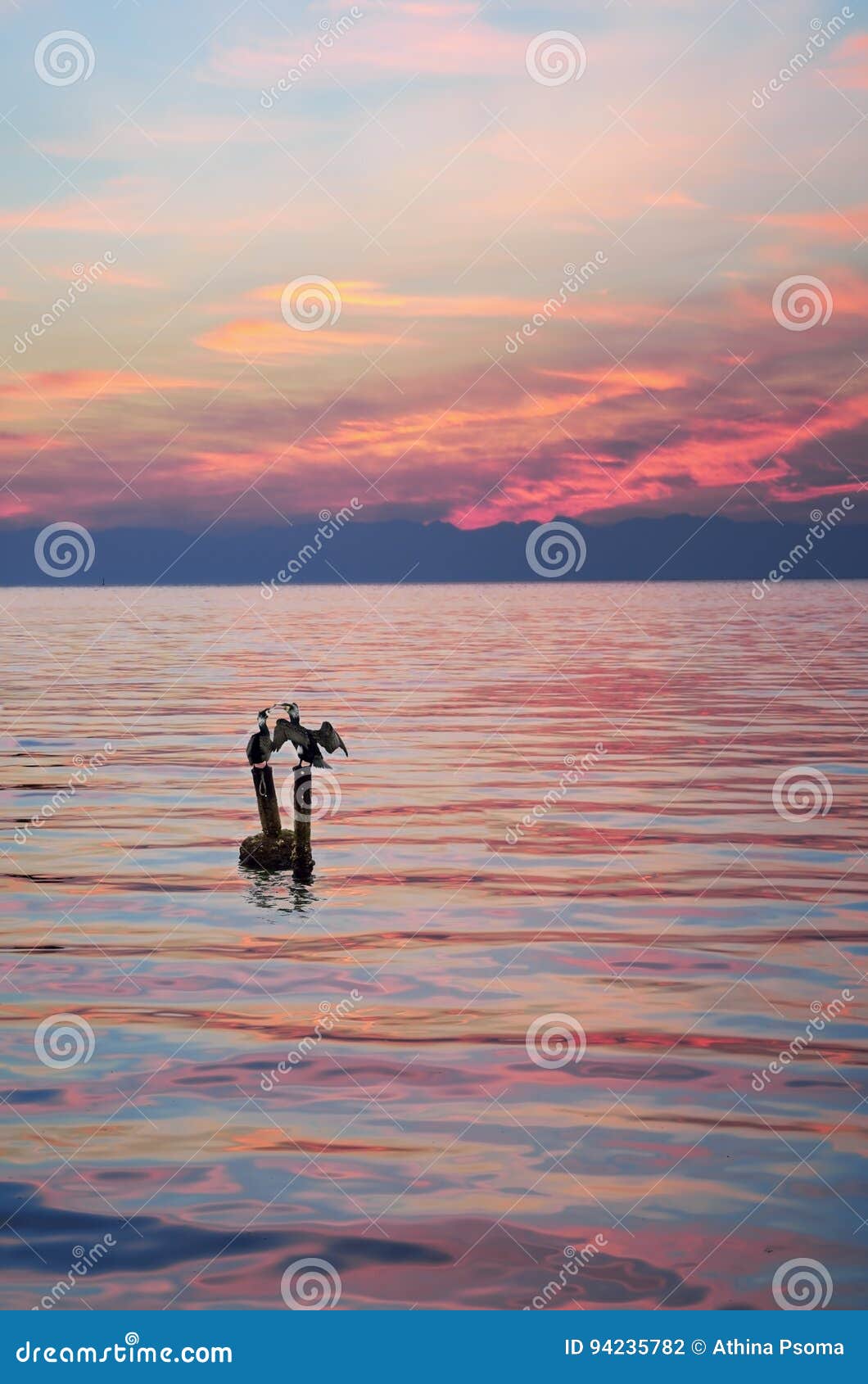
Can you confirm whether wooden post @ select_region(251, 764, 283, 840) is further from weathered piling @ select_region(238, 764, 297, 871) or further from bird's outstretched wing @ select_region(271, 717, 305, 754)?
bird's outstretched wing @ select_region(271, 717, 305, 754)

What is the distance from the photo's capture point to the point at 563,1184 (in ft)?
32.5

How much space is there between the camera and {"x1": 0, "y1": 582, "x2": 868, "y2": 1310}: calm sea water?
9047 millimetres

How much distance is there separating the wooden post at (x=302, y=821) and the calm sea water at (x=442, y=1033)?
271 millimetres

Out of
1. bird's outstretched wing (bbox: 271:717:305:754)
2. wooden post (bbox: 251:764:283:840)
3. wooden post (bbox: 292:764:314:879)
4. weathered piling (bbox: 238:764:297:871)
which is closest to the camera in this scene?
bird's outstretched wing (bbox: 271:717:305:754)

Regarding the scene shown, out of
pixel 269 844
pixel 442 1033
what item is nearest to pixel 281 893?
pixel 269 844

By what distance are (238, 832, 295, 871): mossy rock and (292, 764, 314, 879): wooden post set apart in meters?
0.21

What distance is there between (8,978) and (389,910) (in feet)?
15.0

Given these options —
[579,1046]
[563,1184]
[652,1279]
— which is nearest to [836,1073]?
[579,1046]

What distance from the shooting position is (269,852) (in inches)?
774

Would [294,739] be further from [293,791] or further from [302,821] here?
[302,821]

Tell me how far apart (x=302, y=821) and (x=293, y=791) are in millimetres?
382

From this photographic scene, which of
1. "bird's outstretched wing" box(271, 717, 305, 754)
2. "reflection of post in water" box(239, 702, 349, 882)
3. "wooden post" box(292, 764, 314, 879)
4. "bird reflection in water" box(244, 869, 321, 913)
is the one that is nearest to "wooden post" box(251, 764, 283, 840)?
"reflection of post in water" box(239, 702, 349, 882)

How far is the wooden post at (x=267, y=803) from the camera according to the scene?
740 inches

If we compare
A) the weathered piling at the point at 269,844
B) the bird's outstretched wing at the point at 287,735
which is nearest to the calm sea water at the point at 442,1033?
the weathered piling at the point at 269,844
